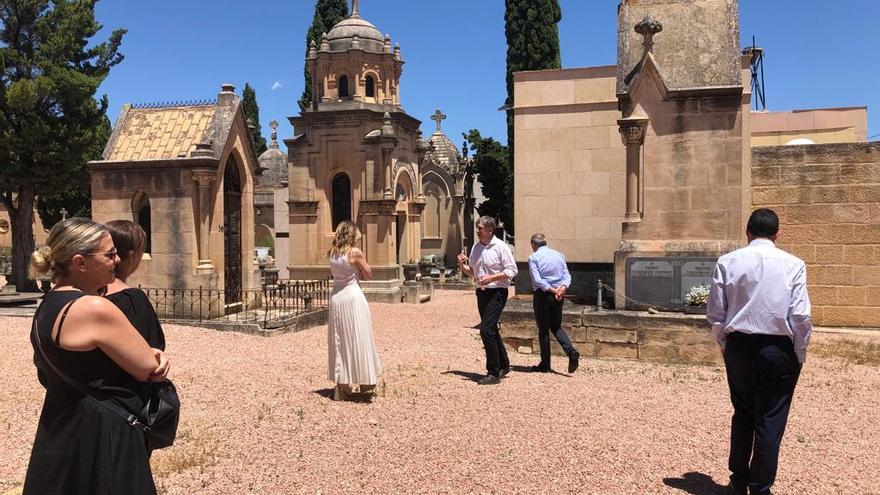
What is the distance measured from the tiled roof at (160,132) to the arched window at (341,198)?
909 centimetres

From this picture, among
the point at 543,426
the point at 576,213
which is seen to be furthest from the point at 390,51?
the point at 543,426

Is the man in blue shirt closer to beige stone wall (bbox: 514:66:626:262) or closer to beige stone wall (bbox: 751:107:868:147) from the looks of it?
beige stone wall (bbox: 514:66:626:262)

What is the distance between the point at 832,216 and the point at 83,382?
12.3 meters

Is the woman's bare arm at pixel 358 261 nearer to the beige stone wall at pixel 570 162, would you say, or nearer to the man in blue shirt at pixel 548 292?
the man in blue shirt at pixel 548 292

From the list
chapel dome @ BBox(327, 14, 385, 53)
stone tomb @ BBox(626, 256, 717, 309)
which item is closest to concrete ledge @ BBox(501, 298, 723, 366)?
stone tomb @ BBox(626, 256, 717, 309)

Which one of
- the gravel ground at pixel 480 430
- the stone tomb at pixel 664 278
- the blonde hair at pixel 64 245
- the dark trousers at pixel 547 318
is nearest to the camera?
the blonde hair at pixel 64 245

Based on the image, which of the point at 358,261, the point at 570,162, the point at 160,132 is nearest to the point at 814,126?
the point at 570,162

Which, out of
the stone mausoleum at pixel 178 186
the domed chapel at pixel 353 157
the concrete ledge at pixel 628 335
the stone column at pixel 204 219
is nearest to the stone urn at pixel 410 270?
the domed chapel at pixel 353 157

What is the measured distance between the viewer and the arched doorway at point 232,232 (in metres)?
14.2

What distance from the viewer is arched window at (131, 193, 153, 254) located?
1346 centimetres

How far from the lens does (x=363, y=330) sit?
682cm

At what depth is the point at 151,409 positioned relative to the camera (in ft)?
9.07

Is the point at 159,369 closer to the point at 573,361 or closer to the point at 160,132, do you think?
the point at 573,361

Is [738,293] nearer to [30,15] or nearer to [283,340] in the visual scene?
[283,340]
